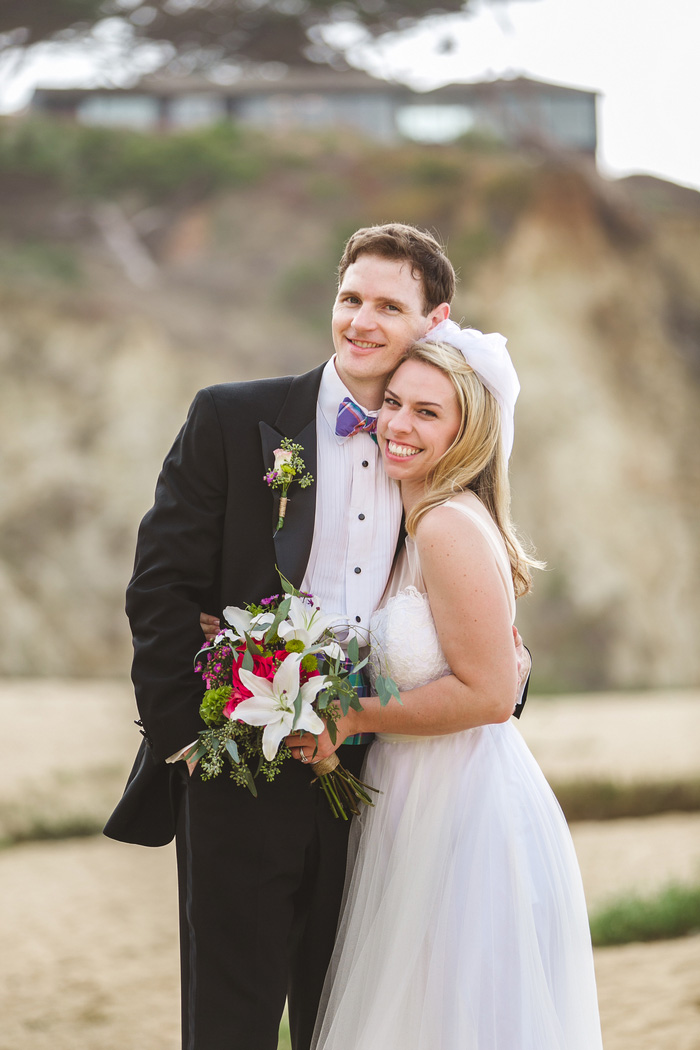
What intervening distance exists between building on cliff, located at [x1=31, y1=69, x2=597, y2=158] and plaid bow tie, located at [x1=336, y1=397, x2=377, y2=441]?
1492 centimetres

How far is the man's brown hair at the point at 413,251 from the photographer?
2.79 m

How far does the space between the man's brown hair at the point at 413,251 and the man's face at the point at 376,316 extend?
0.7 inches

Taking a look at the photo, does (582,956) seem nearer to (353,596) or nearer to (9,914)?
(353,596)

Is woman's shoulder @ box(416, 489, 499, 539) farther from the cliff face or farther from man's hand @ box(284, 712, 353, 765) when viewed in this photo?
the cliff face

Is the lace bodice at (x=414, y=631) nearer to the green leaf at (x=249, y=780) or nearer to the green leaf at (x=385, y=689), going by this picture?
the green leaf at (x=385, y=689)

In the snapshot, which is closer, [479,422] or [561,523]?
[479,422]

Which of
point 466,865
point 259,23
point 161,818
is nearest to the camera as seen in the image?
point 466,865

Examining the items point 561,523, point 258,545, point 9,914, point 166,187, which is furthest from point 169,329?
point 258,545

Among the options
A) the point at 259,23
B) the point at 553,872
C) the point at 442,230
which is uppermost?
the point at 259,23

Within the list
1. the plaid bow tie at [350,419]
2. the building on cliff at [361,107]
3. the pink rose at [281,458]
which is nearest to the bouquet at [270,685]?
the pink rose at [281,458]

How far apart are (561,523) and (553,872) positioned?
12.4 m

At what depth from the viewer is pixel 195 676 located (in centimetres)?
265

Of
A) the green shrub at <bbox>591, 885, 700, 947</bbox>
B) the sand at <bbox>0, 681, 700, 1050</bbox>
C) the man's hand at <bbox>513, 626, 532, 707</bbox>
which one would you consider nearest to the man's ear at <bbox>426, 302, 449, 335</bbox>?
the man's hand at <bbox>513, 626, 532, 707</bbox>

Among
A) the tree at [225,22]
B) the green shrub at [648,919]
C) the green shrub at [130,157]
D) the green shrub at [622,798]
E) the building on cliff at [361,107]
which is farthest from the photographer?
the building on cliff at [361,107]
